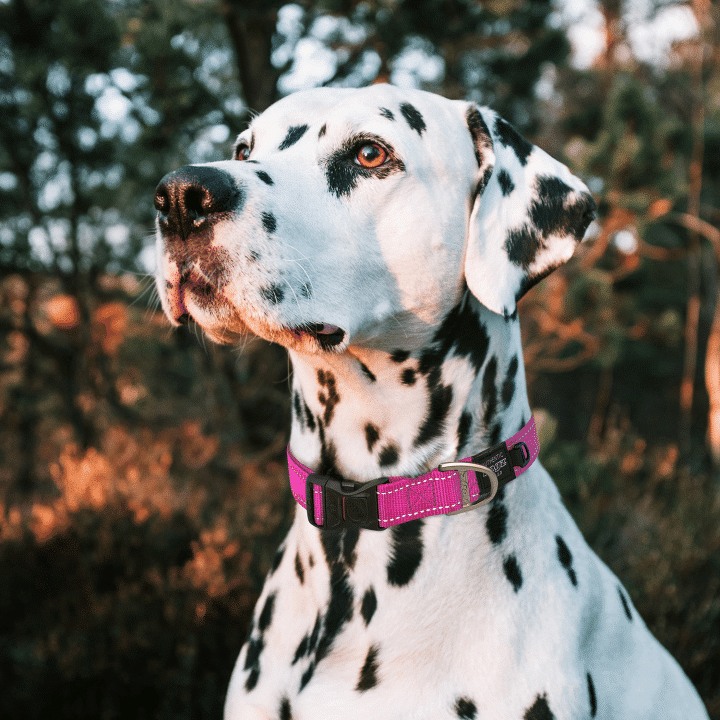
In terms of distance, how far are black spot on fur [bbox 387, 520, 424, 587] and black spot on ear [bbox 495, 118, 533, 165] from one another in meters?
1.19

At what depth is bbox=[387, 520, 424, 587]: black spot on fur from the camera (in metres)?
1.73

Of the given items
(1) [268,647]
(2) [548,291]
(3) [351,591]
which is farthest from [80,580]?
→ (2) [548,291]

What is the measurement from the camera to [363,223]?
171cm

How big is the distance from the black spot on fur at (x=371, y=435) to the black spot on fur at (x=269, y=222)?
0.68m

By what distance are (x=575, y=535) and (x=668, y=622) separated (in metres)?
2.36

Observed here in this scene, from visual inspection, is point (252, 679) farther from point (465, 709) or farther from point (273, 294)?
point (273, 294)

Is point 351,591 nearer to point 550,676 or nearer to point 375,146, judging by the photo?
point 550,676

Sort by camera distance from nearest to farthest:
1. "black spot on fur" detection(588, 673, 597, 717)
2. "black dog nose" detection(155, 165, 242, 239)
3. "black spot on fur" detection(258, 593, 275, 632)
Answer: "black dog nose" detection(155, 165, 242, 239) < "black spot on fur" detection(588, 673, 597, 717) < "black spot on fur" detection(258, 593, 275, 632)

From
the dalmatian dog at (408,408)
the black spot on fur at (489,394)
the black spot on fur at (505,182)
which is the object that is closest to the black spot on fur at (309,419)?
the dalmatian dog at (408,408)

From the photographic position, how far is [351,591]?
177cm

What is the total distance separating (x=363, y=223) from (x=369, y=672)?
4.15ft

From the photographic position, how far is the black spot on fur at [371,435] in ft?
6.02

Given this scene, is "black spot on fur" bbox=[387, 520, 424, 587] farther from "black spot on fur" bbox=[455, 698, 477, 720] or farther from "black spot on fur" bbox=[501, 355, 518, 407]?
"black spot on fur" bbox=[501, 355, 518, 407]

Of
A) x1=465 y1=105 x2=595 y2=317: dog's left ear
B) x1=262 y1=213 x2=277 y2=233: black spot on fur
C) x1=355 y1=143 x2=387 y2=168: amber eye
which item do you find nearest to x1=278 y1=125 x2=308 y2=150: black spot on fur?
x1=355 y1=143 x2=387 y2=168: amber eye
